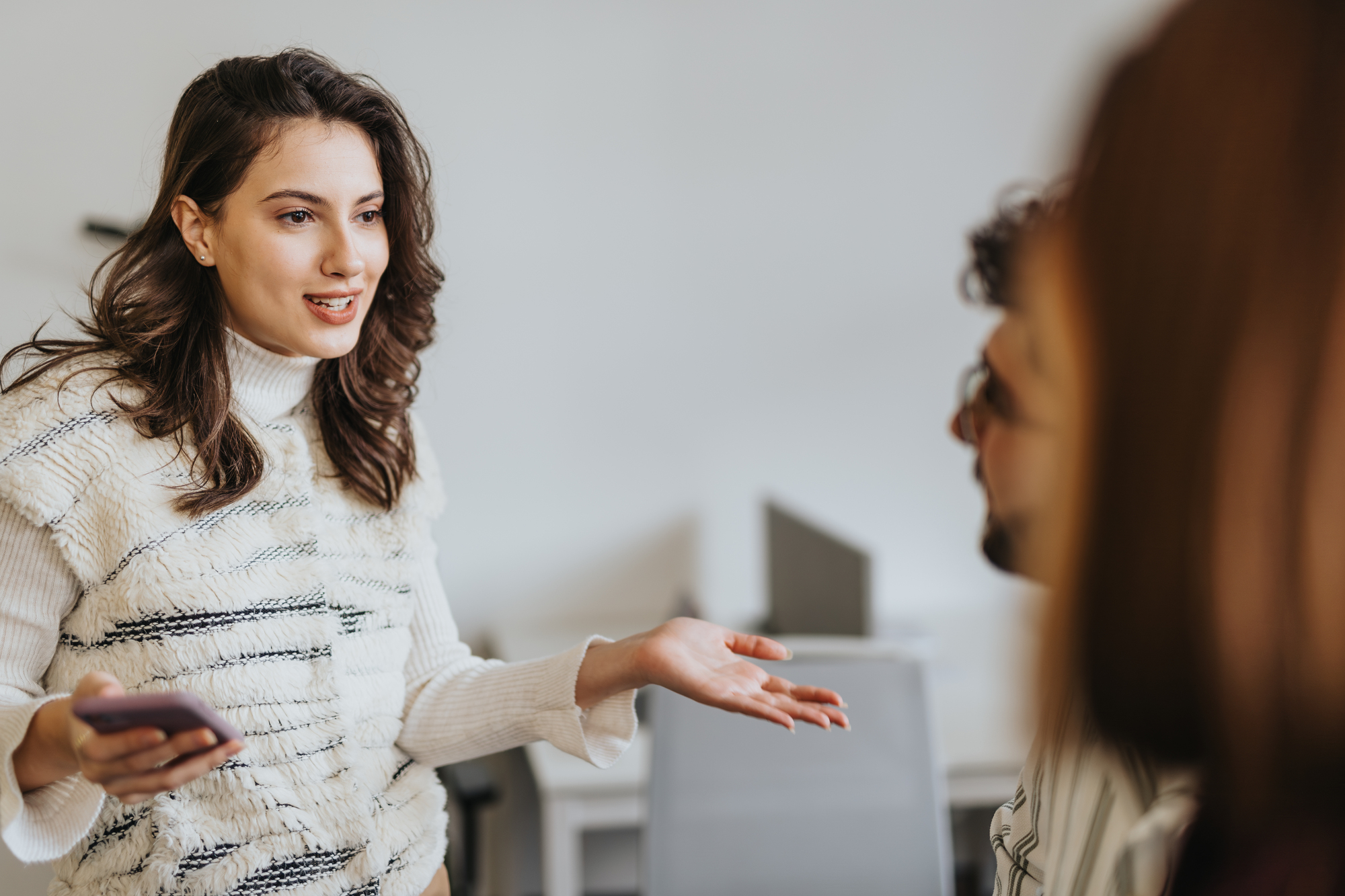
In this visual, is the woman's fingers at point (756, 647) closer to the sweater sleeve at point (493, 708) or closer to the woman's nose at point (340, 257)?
the sweater sleeve at point (493, 708)

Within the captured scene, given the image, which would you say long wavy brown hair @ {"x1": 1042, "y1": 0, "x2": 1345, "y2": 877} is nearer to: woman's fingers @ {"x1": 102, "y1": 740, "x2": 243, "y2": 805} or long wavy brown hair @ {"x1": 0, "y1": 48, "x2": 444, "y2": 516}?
woman's fingers @ {"x1": 102, "y1": 740, "x2": 243, "y2": 805}

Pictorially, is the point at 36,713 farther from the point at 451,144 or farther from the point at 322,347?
the point at 451,144

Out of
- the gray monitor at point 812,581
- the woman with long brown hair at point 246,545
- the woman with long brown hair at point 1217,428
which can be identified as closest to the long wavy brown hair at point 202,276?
the woman with long brown hair at point 246,545


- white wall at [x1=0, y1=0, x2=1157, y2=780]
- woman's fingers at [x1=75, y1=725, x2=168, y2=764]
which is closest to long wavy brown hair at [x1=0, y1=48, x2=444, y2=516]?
woman's fingers at [x1=75, y1=725, x2=168, y2=764]

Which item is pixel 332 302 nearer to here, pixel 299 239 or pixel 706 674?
pixel 299 239

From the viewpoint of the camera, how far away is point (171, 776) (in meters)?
0.81

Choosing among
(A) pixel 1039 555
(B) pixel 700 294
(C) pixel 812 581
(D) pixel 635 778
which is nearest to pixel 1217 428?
(A) pixel 1039 555

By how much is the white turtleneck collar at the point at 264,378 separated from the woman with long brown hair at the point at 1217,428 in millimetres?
765

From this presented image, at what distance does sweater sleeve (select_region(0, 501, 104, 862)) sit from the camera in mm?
864

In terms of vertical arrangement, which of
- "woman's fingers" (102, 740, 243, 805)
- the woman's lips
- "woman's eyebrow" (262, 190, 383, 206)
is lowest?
"woman's fingers" (102, 740, 243, 805)

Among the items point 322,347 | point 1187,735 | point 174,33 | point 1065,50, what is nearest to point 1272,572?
point 1187,735

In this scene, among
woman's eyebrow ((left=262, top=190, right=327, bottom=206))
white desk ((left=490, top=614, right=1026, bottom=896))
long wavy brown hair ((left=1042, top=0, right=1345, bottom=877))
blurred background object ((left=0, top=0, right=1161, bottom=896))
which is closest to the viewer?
long wavy brown hair ((left=1042, top=0, right=1345, bottom=877))

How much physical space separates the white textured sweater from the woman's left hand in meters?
0.03

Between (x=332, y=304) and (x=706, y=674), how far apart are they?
0.52 metres
